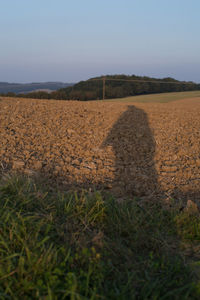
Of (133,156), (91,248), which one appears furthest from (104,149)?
(91,248)

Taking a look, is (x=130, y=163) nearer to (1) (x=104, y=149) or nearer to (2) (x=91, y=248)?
(1) (x=104, y=149)

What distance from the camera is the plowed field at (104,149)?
296 centimetres

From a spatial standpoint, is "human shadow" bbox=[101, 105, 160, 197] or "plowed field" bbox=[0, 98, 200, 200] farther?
"plowed field" bbox=[0, 98, 200, 200]

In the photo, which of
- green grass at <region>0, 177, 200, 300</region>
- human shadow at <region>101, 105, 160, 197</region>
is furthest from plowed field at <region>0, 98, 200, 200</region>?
green grass at <region>0, 177, 200, 300</region>

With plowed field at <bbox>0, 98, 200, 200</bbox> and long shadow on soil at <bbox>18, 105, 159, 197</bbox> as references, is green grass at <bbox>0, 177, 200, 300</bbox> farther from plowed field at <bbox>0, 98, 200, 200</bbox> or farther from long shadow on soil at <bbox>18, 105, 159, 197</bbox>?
plowed field at <bbox>0, 98, 200, 200</bbox>

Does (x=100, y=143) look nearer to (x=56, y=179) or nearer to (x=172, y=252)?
(x=56, y=179)

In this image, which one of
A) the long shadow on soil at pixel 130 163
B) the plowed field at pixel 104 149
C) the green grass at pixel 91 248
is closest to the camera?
the green grass at pixel 91 248

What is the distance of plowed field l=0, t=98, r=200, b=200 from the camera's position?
2965 mm

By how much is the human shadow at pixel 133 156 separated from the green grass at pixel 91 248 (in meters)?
0.39

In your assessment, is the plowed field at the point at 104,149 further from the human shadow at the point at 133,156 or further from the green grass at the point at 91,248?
the green grass at the point at 91,248

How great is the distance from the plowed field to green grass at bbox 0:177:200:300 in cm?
51

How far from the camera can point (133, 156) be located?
12.1 feet

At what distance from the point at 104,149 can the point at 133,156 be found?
0.40 m

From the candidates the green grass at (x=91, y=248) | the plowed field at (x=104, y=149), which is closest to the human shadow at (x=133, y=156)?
the plowed field at (x=104, y=149)
